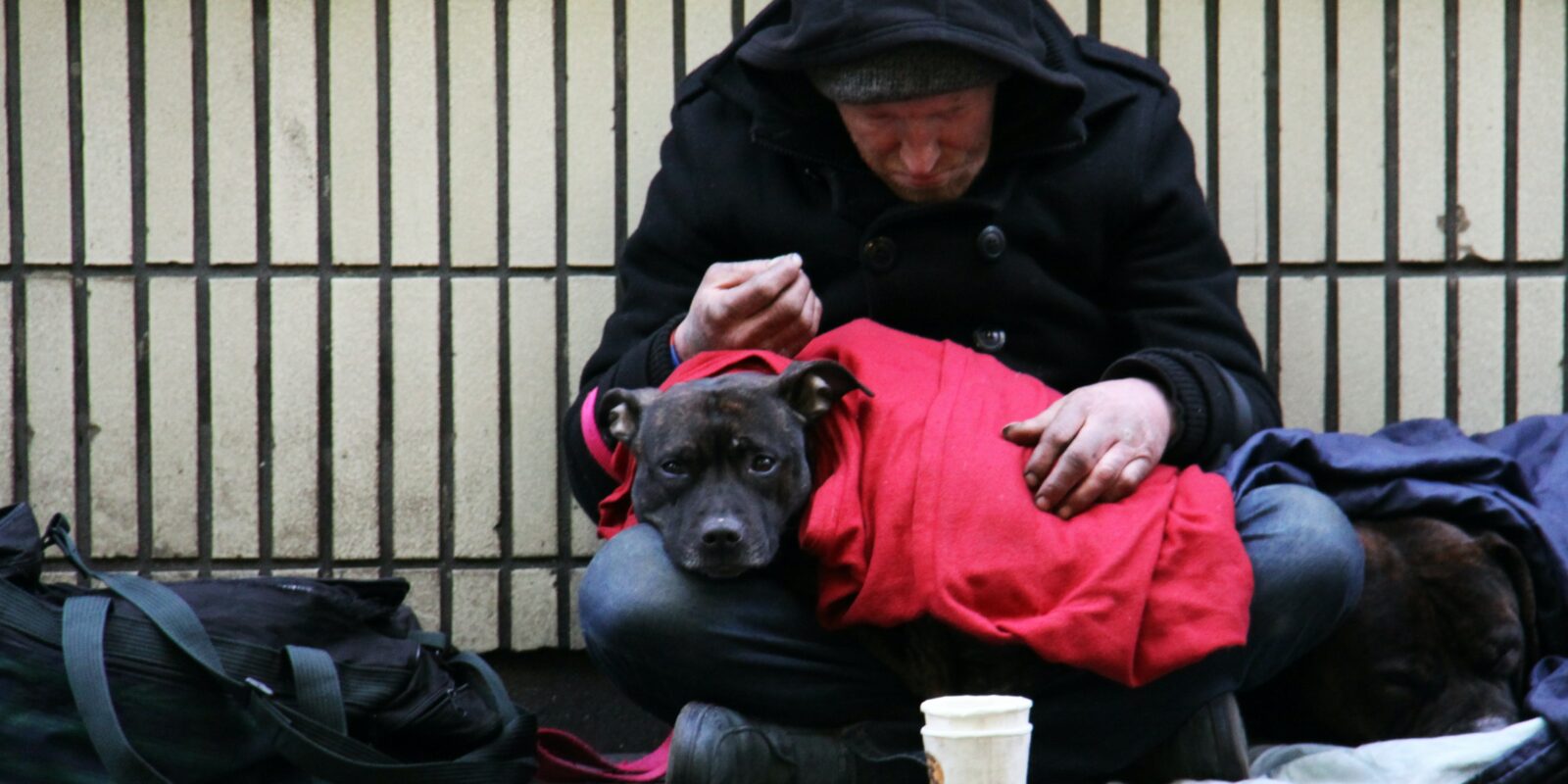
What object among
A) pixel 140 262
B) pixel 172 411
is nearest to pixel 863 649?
pixel 172 411

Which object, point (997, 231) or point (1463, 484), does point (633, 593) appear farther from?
point (1463, 484)

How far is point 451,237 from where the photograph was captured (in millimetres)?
2857

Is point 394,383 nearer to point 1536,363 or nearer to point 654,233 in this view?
point 654,233

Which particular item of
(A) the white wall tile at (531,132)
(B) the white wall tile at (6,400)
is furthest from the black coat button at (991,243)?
(B) the white wall tile at (6,400)

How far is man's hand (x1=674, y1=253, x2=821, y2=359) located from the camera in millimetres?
2248

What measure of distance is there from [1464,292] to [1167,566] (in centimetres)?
119

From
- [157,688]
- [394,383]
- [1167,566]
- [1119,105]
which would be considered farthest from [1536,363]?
[157,688]

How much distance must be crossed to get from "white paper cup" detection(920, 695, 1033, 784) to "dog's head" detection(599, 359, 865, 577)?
1.48 feet

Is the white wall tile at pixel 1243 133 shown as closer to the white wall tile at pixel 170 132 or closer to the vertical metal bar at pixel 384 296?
the vertical metal bar at pixel 384 296

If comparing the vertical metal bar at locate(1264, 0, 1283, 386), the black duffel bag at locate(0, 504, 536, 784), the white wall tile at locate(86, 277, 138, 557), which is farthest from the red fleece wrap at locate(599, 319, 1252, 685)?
the white wall tile at locate(86, 277, 138, 557)

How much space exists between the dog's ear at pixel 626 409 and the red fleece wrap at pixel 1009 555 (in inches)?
11.3

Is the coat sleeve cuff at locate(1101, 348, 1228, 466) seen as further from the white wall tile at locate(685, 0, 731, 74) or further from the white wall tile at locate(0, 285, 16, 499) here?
the white wall tile at locate(0, 285, 16, 499)

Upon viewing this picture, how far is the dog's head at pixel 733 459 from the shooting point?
6.88ft

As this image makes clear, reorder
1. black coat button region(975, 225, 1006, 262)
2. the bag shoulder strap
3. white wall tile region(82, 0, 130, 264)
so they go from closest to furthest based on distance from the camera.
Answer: the bag shoulder strap → black coat button region(975, 225, 1006, 262) → white wall tile region(82, 0, 130, 264)
